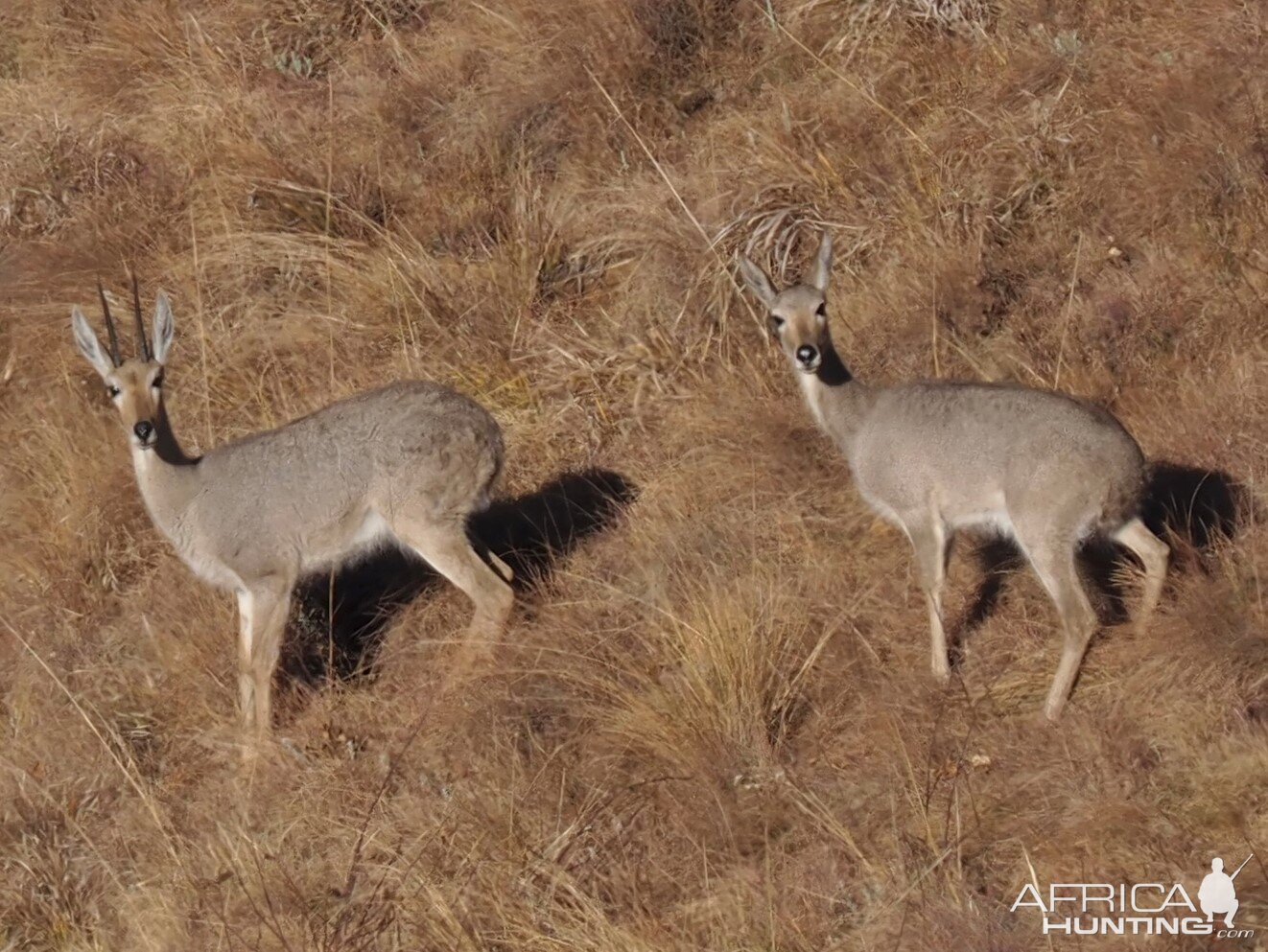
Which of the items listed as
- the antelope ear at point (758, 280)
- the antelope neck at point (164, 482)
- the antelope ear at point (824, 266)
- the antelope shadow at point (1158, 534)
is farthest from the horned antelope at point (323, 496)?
the antelope shadow at point (1158, 534)

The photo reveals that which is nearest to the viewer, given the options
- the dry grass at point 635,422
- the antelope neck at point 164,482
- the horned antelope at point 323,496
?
the dry grass at point 635,422

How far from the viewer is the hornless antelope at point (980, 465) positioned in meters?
6.74

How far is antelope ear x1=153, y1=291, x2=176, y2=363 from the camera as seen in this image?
7789 mm

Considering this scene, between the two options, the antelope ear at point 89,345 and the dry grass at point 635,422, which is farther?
the antelope ear at point 89,345

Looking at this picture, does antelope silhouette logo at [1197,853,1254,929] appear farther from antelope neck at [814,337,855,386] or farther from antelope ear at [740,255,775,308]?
antelope ear at [740,255,775,308]

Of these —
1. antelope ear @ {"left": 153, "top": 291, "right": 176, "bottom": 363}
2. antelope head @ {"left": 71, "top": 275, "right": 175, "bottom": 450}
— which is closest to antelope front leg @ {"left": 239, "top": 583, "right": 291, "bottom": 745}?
antelope head @ {"left": 71, "top": 275, "right": 175, "bottom": 450}

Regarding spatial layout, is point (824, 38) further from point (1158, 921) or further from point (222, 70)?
point (1158, 921)

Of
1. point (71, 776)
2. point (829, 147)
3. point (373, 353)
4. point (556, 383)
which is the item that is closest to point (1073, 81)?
point (829, 147)

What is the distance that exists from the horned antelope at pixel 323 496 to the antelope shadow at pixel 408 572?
24 centimetres

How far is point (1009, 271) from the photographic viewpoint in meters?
9.35

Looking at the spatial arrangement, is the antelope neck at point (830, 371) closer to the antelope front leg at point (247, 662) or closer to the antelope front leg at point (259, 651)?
the antelope front leg at point (259, 651)

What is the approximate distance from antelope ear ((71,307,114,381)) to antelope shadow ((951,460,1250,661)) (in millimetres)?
3848

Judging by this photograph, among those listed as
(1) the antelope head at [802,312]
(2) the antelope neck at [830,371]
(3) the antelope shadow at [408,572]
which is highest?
(1) the antelope head at [802,312]

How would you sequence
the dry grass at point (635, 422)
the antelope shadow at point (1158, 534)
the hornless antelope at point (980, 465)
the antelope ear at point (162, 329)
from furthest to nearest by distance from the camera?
the antelope ear at point (162, 329) < the antelope shadow at point (1158, 534) < the hornless antelope at point (980, 465) < the dry grass at point (635, 422)
